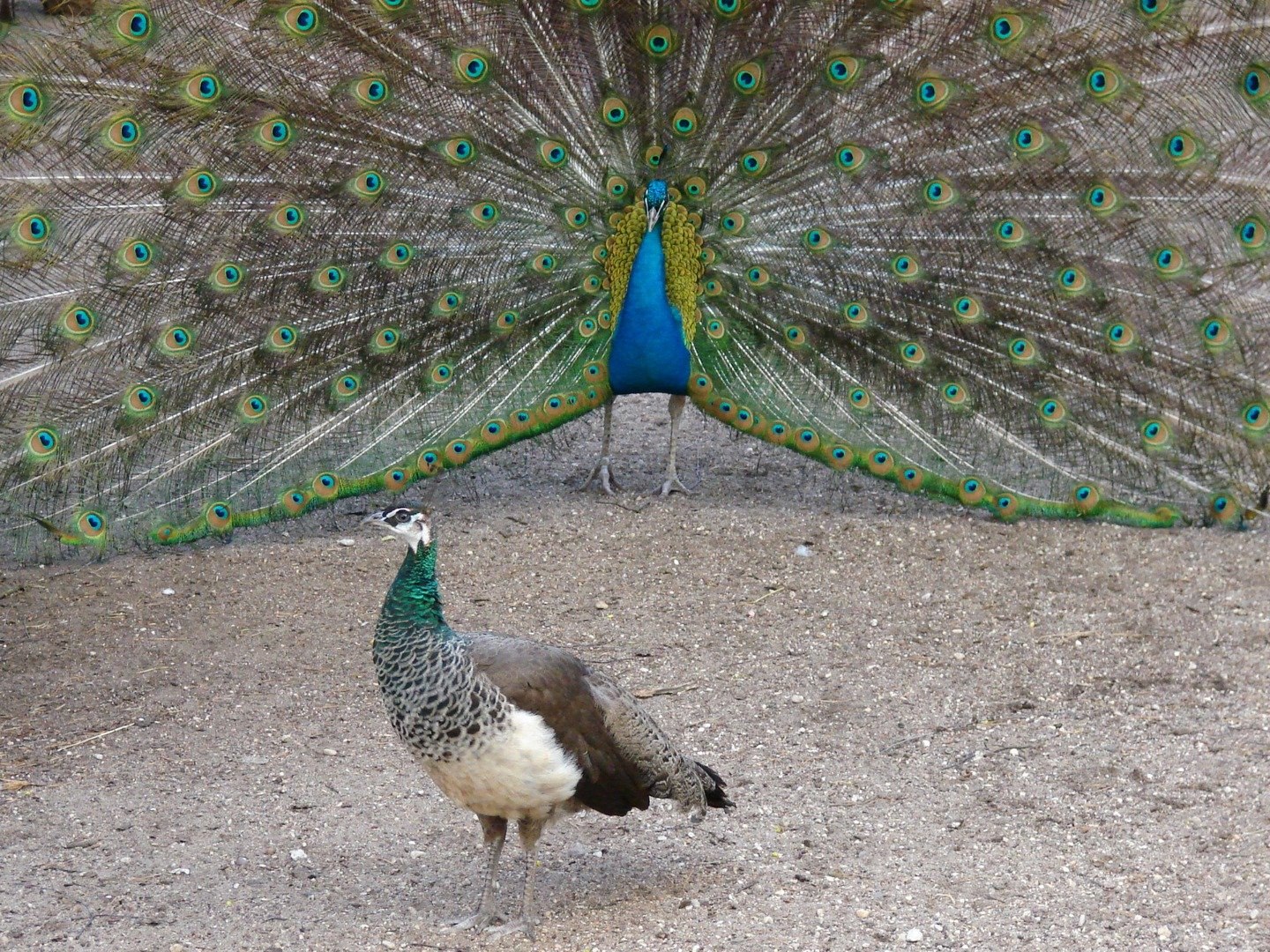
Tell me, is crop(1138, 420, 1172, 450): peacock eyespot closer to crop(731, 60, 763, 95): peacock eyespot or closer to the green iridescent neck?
crop(731, 60, 763, 95): peacock eyespot

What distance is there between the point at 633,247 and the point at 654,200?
300 mm

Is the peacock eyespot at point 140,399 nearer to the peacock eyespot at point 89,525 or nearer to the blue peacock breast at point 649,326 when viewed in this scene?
the peacock eyespot at point 89,525

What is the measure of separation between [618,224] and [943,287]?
4.50 feet

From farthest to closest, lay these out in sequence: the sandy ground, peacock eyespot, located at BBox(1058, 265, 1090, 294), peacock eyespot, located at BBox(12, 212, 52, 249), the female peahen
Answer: peacock eyespot, located at BBox(1058, 265, 1090, 294) → the female peahen → peacock eyespot, located at BBox(12, 212, 52, 249) → the sandy ground

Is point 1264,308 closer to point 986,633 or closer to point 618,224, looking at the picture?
point 986,633

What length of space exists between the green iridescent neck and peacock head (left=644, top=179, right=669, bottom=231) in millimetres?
2797

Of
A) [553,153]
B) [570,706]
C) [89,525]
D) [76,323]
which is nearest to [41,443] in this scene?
[89,525]

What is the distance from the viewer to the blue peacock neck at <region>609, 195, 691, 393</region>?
6.12 m

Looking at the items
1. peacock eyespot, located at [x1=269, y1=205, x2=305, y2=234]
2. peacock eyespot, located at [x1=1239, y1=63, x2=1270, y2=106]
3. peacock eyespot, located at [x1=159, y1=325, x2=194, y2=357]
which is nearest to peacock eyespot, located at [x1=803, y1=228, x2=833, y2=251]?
peacock eyespot, located at [x1=1239, y1=63, x2=1270, y2=106]

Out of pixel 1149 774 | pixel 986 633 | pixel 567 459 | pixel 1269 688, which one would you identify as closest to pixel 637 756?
pixel 1149 774

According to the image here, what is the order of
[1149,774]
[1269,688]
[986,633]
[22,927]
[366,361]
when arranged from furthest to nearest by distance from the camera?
[366,361] < [986,633] < [1269,688] < [1149,774] < [22,927]

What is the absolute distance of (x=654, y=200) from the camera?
5957 mm

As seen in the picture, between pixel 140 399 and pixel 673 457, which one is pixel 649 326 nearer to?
pixel 673 457

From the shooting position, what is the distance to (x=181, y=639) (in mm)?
5438
